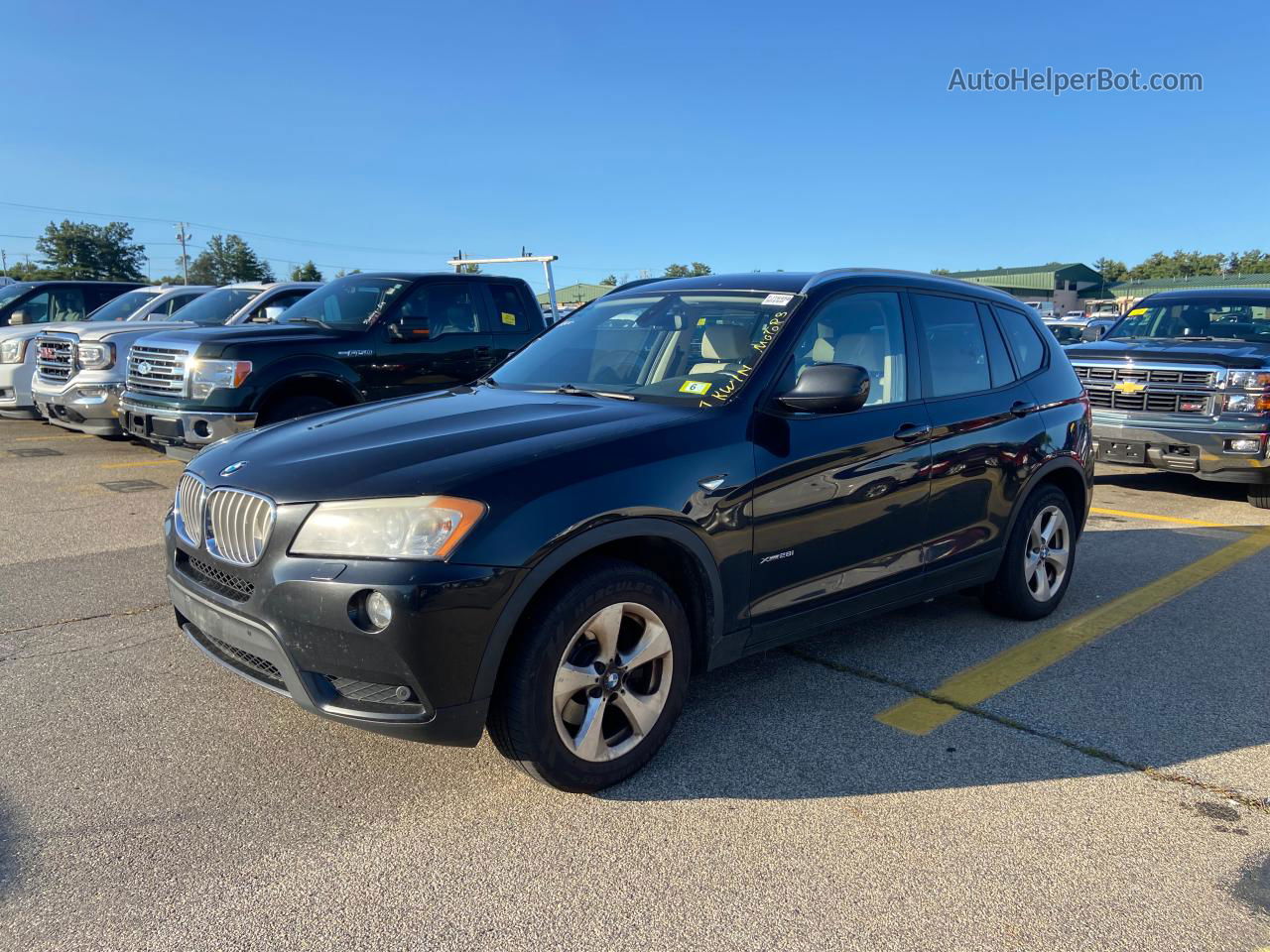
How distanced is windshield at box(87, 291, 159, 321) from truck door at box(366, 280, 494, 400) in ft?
23.1

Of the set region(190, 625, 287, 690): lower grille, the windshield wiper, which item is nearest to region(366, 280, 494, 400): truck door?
the windshield wiper

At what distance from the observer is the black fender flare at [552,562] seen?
9.37 ft

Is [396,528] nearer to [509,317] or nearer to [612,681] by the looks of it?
[612,681]

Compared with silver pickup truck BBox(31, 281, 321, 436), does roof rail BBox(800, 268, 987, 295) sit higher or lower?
higher

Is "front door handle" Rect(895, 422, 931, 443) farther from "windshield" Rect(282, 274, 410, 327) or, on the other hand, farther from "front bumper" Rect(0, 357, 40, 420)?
"front bumper" Rect(0, 357, 40, 420)

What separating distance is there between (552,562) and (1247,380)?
24.7 ft

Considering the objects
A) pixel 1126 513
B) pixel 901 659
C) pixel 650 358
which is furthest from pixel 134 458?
pixel 1126 513

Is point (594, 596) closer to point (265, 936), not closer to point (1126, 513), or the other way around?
point (265, 936)

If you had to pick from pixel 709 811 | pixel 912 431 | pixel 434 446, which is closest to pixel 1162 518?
pixel 912 431

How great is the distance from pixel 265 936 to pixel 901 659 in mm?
3015

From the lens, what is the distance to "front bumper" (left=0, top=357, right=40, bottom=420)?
10867 millimetres

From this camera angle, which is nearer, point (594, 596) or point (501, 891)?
point (501, 891)

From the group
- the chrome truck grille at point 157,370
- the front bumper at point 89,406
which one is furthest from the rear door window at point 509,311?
the front bumper at point 89,406

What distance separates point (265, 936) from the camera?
2.47m
